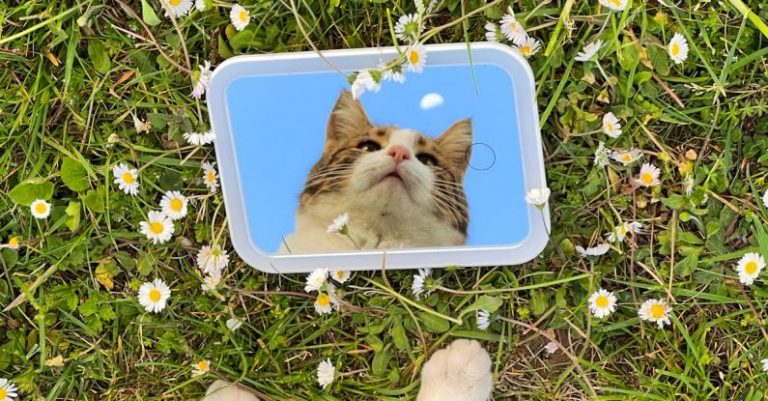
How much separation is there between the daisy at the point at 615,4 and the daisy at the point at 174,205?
2.31ft

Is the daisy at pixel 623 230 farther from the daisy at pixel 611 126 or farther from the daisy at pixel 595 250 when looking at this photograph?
the daisy at pixel 611 126

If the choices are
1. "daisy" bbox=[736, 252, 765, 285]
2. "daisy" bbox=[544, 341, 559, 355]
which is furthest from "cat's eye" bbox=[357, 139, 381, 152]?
"daisy" bbox=[736, 252, 765, 285]

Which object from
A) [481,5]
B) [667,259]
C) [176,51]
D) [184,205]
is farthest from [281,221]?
[667,259]

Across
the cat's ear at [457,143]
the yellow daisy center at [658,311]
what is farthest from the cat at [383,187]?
the yellow daisy center at [658,311]

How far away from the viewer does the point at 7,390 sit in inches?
44.7

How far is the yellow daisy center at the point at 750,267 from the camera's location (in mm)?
1052

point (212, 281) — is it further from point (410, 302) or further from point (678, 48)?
point (678, 48)

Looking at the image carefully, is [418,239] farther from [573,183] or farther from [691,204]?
[691,204]

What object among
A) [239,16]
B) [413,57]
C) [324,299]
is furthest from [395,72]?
[324,299]

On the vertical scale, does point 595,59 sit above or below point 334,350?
above

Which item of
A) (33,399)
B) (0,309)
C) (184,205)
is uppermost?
(184,205)

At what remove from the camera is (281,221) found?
1062mm

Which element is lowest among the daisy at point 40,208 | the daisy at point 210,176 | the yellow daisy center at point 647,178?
the yellow daisy center at point 647,178

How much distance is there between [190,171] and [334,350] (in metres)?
0.37
